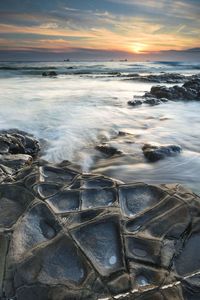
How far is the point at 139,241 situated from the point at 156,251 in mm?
131

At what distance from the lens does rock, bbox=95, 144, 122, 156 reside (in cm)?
536

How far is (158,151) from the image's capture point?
512cm

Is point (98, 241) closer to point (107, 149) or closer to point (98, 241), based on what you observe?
point (98, 241)

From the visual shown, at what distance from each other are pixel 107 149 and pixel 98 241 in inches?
132

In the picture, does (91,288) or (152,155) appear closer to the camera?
(91,288)

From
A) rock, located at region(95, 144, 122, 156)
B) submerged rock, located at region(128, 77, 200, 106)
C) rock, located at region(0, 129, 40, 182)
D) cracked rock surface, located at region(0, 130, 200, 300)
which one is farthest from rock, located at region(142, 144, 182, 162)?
submerged rock, located at region(128, 77, 200, 106)

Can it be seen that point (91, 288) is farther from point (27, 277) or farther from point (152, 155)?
point (152, 155)

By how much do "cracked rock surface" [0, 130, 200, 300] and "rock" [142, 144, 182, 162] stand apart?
2.28 m

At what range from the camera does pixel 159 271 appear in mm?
2012

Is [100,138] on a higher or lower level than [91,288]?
lower

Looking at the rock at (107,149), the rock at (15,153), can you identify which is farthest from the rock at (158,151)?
the rock at (15,153)

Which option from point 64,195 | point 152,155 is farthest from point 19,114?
point 64,195

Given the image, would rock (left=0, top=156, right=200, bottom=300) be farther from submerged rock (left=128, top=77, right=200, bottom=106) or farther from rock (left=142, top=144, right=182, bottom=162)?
submerged rock (left=128, top=77, right=200, bottom=106)

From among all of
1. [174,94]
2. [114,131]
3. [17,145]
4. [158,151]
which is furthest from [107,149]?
[174,94]
